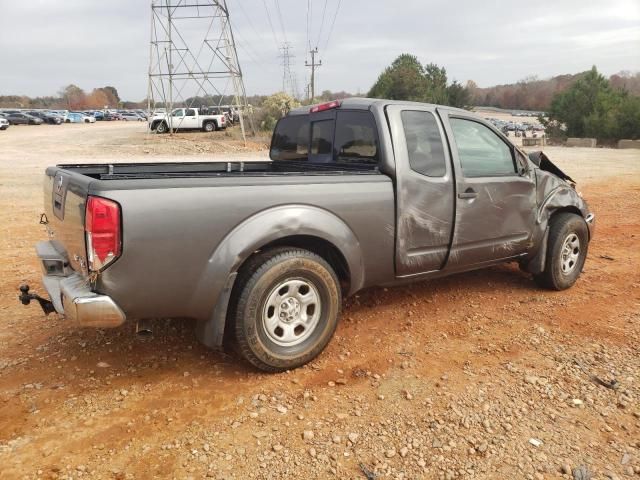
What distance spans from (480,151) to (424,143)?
67 centimetres

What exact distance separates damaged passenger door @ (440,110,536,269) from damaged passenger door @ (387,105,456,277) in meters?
0.11

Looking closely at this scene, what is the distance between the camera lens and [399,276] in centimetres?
377

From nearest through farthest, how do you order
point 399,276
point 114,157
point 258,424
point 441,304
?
point 258,424, point 399,276, point 441,304, point 114,157

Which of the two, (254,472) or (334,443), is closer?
(254,472)

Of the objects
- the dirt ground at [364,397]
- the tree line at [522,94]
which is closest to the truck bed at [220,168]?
the dirt ground at [364,397]

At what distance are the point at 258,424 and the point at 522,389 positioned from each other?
5.47 ft

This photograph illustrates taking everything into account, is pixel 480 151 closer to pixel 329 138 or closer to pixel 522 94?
pixel 329 138

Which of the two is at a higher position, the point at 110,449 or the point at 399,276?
the point at 399,276

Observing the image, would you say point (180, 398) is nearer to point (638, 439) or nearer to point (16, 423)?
point (16, 423)

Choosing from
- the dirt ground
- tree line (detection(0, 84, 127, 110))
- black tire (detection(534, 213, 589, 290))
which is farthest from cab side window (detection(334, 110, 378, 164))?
tree line (detection(0, 84, 127, 110))

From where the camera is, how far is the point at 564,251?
189 inches

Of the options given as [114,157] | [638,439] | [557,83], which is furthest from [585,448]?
[557,83]

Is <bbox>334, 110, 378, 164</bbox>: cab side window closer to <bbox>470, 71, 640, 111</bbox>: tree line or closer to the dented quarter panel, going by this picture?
the dented quarter panel

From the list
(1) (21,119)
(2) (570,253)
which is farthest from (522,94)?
(2) (570,253)
